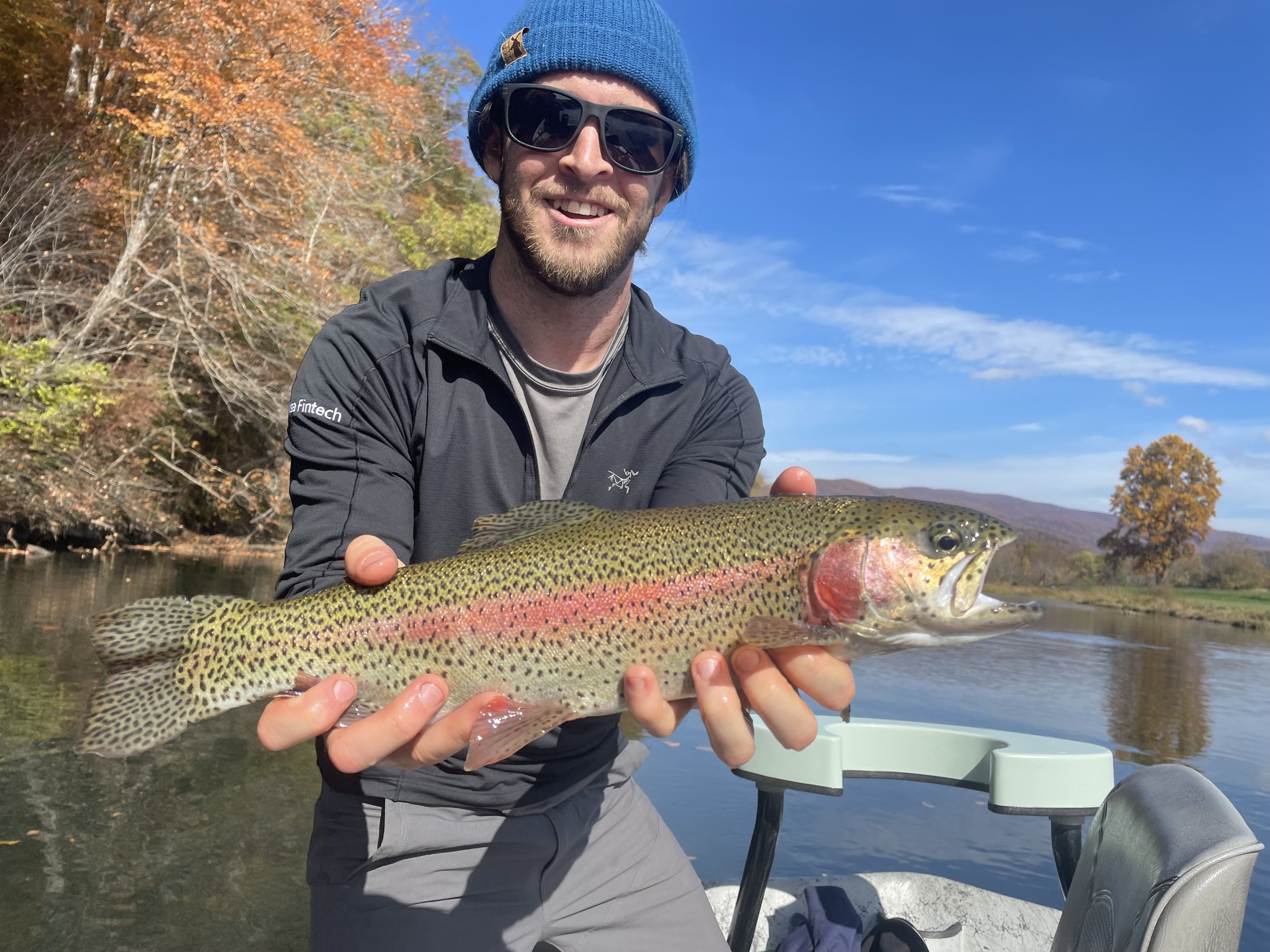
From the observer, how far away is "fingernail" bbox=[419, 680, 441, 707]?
2.85 meters

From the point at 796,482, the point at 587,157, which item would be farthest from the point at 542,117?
the point at 796,482

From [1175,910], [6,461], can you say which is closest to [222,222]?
[6,461]

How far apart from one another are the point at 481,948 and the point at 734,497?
2232 millimetres

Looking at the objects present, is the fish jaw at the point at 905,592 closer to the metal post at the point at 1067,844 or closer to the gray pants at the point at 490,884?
the gray pants at the point at 490,884

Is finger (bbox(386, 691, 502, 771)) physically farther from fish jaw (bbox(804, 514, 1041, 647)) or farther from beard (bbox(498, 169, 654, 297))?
beard (bbox(498, 169, 654, 297))

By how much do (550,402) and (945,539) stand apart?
1804mm

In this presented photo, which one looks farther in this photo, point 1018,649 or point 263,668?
point 1018,649

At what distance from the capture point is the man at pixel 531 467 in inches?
117

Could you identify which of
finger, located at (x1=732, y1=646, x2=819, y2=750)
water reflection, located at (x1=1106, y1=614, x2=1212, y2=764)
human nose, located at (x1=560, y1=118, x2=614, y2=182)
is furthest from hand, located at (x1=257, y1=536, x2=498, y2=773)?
water reflection, located at (x1=1106, y1=614, x2=1212, y2=764)

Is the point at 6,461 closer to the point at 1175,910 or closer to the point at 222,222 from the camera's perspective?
the point at 222,222

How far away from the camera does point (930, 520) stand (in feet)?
9.69

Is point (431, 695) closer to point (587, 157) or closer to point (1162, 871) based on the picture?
point (1162, 871)

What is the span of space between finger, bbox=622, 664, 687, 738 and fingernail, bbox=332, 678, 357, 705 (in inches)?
37.3

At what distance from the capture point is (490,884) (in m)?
3.39
